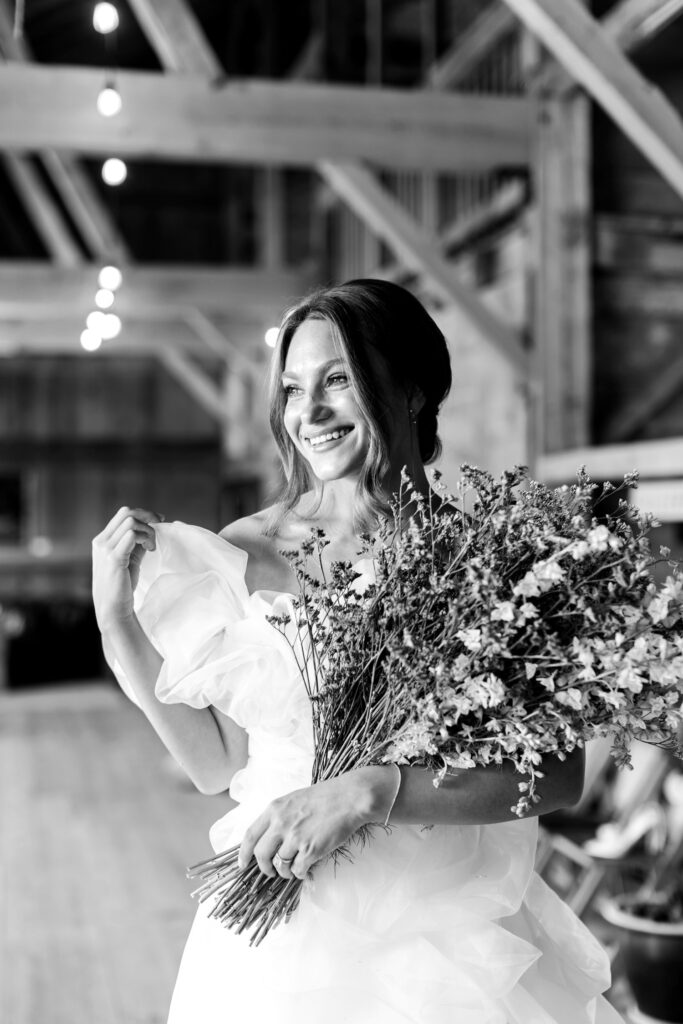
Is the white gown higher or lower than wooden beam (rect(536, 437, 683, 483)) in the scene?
lower

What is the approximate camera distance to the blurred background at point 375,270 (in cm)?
401

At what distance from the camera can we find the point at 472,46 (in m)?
6.25

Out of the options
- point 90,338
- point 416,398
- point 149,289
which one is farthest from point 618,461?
point 149,289

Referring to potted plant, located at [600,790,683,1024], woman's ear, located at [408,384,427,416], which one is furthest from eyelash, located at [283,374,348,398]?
potted plant, located at [600,790,683,1024]

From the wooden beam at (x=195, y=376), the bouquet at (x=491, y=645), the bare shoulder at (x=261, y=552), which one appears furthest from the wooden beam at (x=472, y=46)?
the bouquet at (x=491, y=645)

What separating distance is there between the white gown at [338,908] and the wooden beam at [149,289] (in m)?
6.31

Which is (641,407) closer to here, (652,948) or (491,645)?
(652,948)

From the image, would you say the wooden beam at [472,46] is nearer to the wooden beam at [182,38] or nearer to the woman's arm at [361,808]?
the wooden beam at [182,38]

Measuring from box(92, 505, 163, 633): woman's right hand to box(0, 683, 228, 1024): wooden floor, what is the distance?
2525mm

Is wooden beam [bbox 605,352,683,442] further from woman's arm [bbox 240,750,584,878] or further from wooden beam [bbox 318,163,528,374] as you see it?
woman's arm [bbox 240,750,584,878]

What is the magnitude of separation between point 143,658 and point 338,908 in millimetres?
432

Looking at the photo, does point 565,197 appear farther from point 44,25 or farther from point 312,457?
point 44,25

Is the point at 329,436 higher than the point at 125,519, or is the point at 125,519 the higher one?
the point at 329,436

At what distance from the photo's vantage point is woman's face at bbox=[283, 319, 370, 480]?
1.60 metres
